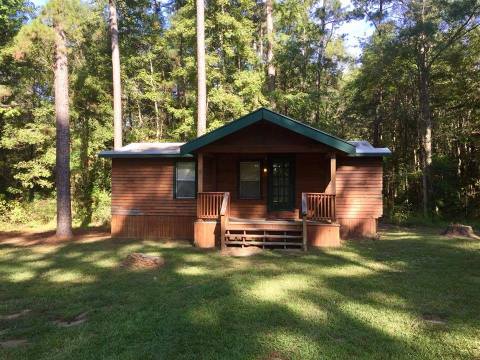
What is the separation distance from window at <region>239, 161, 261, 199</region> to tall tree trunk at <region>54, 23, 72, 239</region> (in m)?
5.76

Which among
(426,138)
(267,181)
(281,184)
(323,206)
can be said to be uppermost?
(426,138)

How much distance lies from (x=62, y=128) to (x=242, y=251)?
7.24 meters

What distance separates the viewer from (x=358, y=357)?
3.70 metres

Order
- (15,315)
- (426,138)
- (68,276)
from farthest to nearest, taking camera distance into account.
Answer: (426,138) < (68,276) < (15,315)

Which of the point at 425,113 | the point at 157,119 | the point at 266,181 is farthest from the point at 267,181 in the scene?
the point at 157,119

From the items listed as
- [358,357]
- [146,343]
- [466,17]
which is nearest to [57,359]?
[146,343]

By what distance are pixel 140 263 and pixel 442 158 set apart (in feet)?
56.3

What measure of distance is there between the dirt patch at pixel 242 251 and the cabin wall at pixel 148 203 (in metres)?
2.54

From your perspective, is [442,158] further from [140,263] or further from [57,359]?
[57,359]

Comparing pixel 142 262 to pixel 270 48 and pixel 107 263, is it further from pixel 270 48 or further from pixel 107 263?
pixel 270 48

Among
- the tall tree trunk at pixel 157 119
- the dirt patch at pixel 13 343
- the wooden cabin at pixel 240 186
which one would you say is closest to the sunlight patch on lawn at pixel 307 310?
the dirt patch at pixel 13 343

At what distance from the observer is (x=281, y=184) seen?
1224 centimetres

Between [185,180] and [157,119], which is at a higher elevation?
[157,119]

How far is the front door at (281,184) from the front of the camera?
39.9ft
